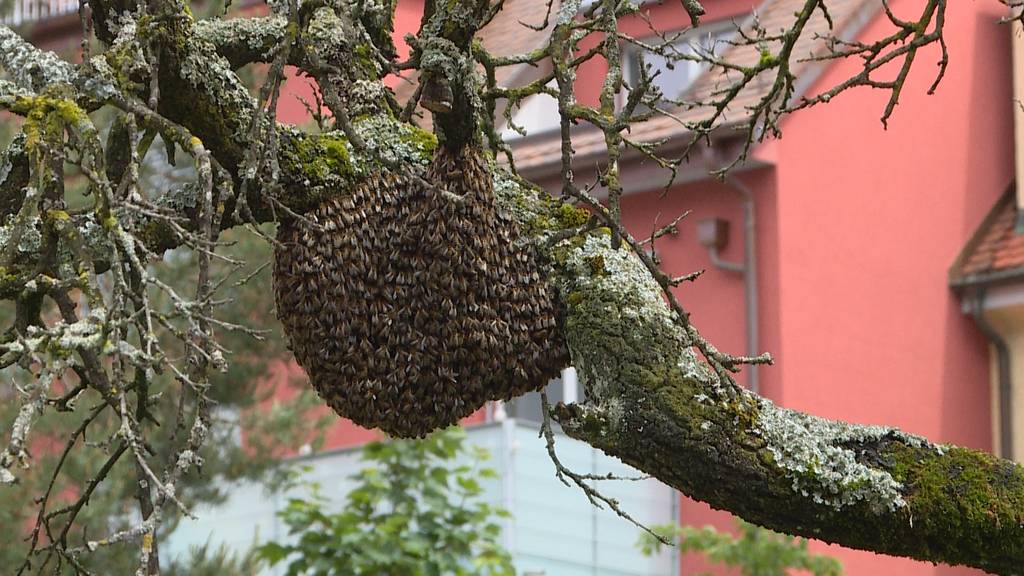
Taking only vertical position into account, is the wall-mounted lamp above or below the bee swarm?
above

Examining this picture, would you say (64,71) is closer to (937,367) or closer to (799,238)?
(799,238)

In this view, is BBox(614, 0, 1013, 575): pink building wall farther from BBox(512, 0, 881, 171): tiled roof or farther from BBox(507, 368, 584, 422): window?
BBox(507, 368, 584, 422): window

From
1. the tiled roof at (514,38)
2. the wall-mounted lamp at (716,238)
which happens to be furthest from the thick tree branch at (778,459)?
the tiled roof at (514,38)

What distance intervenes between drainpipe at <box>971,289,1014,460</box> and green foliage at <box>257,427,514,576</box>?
5.69 metres

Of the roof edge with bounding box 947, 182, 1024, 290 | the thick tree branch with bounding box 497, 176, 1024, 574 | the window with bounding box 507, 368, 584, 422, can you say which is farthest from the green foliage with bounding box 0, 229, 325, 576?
the thick tree branch with bounding box 497, 176, 1024, 574

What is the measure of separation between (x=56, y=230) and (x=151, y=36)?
1.77ft

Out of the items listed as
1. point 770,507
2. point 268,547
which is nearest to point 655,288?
point 770,507

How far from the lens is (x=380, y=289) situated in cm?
404

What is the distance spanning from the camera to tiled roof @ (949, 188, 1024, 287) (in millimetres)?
14641

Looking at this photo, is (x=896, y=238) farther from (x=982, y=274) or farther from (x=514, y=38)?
(x=514, y=38)

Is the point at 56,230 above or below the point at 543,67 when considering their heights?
below

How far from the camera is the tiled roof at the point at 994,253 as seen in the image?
14641 mm

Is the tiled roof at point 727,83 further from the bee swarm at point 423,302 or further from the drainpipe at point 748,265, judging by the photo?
the bee swarm at point 423,302

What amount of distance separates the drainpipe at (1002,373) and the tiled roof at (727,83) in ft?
8.01
